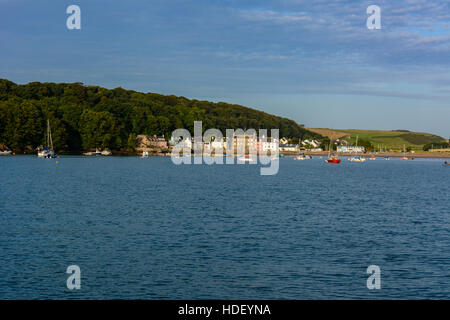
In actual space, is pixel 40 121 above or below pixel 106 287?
above

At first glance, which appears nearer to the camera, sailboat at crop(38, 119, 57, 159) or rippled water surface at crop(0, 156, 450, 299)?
rippled water surface at crop(0, 156, 450, 299)

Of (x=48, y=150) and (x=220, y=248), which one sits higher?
(x=48, y=150)

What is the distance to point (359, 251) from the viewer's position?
30.1 metres

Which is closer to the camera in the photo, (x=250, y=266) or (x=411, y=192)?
(x=250, y=266)

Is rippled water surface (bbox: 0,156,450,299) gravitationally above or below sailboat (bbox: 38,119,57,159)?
below

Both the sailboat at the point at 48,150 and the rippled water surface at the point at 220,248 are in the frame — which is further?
the sailboat at the point at 48,150

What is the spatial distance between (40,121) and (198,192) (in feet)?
466

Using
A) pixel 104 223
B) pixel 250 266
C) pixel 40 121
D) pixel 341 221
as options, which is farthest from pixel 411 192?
pixel 40 121

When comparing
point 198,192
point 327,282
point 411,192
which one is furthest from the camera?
point 411,192

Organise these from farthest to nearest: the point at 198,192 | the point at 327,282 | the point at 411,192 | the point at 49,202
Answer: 1. the point at 411,192
2. the point at 198,192
3. the point at 49,202
4. the point at 327,282

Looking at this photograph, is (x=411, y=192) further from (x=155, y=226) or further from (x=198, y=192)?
(x=155, y=226)

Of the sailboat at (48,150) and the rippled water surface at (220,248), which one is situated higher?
the sailboat at (48,150)

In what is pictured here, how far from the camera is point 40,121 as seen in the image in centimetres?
19362

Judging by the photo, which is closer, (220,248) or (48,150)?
(220,248)
